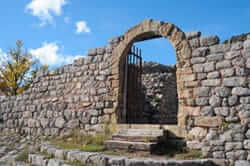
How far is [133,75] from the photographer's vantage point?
809cm

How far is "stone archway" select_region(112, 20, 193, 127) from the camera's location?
632 centimetres

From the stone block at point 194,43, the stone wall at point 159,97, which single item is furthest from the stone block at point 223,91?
the stone wall at point 159,97

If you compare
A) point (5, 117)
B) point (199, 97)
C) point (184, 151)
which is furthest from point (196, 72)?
point (5, 117)

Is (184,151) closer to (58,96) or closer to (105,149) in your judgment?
(105,149)

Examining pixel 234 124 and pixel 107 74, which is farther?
pixel 107 74

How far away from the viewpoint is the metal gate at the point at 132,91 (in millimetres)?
7711

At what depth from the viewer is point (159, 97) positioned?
1015 cm

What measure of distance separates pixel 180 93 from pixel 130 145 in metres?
1.71

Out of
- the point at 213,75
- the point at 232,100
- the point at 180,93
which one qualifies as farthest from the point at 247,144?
the point at 180,93

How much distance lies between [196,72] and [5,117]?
7.45m

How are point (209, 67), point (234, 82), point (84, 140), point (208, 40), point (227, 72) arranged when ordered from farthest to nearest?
point (84, 140) < point (208, 40) < point (209, 67) < point (227, 72) < point (234, 82)

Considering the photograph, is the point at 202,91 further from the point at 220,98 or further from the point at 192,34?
the point at 192,34

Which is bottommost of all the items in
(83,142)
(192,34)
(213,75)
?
(83,142)

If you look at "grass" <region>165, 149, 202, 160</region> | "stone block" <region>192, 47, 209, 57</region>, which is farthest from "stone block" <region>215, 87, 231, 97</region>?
"grass" <region>165, 149, 202, 160</region>
